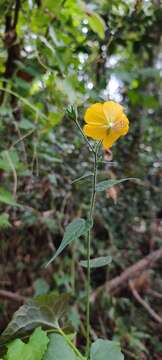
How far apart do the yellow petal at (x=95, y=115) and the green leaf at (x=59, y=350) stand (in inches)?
15.1

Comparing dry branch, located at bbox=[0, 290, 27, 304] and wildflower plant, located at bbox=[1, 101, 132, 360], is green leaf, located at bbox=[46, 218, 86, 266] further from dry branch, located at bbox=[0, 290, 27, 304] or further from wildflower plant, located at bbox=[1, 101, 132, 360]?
dry branch, located at bbox=[0, 290, 27, 304]

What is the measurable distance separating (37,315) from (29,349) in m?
0.13

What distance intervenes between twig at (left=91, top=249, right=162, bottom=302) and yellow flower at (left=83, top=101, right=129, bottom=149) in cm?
114

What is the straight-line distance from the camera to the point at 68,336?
2.79 feet

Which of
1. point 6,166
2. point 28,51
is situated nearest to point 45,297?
point 6,166

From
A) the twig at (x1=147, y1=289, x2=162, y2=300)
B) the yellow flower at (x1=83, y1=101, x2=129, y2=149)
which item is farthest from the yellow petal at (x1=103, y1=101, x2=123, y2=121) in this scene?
the twig at (x1=147, y1=289, x2=162, y2=300)

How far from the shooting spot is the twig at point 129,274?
1787 mm

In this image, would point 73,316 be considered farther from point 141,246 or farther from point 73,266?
point 141,246

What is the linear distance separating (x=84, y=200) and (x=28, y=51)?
634 mm

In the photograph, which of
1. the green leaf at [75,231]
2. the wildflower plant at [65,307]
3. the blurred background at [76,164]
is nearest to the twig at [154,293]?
the blurred background at [76,164]

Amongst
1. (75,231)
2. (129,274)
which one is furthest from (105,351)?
(129,274)

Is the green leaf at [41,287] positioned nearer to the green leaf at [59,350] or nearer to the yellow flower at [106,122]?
the green leaf at [59,350]

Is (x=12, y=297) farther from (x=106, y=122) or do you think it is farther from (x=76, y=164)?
(x=106, y=122)

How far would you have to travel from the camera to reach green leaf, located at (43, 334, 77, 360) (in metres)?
0.74
